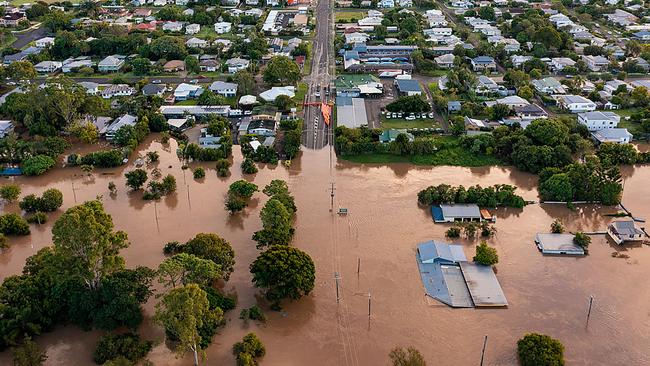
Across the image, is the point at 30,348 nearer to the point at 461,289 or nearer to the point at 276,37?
the point at 461,289

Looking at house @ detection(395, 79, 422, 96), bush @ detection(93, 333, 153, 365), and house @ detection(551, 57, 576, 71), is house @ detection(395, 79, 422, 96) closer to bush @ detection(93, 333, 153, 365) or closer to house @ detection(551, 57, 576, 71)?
house @ detection(551, 57, 576, 71)

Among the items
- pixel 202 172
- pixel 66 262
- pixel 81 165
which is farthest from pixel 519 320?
pixel 81 165

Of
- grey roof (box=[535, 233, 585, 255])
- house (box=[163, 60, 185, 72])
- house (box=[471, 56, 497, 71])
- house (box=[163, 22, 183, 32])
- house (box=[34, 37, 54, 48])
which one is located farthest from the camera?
house (box=[163, 22, 183, 32])

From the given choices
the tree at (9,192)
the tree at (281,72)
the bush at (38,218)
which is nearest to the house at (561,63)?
the tree at (281,72)

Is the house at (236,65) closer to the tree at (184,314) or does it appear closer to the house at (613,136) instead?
the house at (613,136)

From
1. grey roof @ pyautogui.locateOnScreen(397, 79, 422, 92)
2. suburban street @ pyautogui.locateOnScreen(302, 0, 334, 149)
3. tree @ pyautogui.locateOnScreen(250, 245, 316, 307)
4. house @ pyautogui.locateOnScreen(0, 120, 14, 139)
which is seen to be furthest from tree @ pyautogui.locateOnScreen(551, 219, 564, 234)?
house @ pyautogui.locateOnScreen(0, 120, 14, 139)

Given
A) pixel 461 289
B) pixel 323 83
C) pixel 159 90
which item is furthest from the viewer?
pixel 323 83
